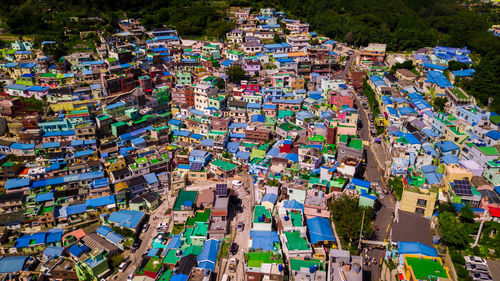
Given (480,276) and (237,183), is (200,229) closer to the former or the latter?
(237,183)

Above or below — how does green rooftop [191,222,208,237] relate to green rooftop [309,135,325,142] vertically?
below

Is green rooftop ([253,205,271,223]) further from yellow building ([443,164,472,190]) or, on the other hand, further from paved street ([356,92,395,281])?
yellow building ([443,164,472,190])

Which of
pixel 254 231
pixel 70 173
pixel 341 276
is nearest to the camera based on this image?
pixel 341 276

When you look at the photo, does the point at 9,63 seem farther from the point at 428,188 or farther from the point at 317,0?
the point at 317,0

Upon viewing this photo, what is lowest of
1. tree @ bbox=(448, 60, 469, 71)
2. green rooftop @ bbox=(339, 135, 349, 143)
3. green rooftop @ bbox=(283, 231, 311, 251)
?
green rooftop @ bbox=(283, 231, 311, 251)

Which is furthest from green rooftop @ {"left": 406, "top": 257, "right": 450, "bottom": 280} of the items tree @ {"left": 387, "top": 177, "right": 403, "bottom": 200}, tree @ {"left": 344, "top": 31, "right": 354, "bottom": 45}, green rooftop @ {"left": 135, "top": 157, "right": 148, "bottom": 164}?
tree @ {"left": 344, "top": 31, "right": 354, "bottom": 45}

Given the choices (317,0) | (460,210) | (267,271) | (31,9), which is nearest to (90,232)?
(267,271)

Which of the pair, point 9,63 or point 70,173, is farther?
point 9,63
